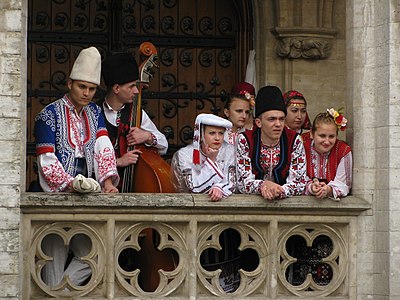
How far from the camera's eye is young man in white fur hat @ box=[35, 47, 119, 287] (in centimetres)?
1152

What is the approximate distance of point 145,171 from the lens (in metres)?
11.8

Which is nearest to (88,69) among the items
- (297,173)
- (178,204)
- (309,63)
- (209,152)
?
(209,152)

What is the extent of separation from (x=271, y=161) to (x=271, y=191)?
10.6 inches

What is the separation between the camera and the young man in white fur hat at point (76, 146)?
11516 millimetres

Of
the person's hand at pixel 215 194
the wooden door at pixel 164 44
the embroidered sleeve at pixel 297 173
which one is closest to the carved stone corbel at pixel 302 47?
the wooden door at pixel 164 44

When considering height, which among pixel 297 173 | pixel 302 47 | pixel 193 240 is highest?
pixel 302 47

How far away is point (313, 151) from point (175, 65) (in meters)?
2.82

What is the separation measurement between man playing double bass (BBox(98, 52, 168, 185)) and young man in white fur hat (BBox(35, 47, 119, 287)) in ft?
0.96

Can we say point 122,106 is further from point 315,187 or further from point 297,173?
point 315,187

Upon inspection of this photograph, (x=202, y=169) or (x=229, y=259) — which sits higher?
(x=202, y=169)

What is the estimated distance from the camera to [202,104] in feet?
47.5

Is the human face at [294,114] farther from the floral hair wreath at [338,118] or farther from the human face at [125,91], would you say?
the human face at [125,91]

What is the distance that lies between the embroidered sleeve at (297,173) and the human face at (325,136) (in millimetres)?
148

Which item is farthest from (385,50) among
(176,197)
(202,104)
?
(202,104)
